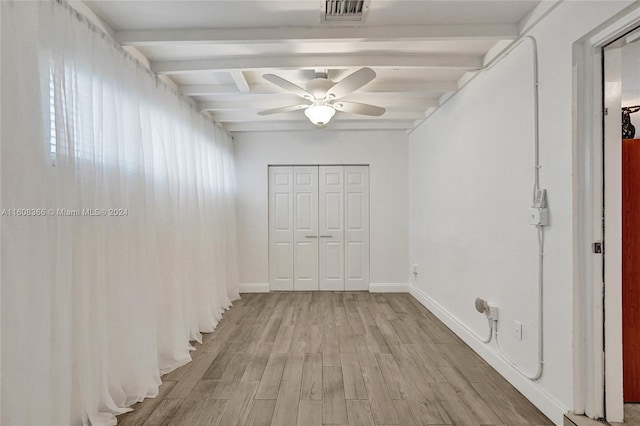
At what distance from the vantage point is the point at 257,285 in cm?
537

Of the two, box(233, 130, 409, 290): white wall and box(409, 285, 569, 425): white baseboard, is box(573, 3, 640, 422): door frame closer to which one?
box(409, 285, 569, 425): white baseboard

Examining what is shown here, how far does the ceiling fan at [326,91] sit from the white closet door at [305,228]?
208 centimetres

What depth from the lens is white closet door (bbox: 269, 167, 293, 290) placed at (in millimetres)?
5441

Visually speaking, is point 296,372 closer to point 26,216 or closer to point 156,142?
point 26,216

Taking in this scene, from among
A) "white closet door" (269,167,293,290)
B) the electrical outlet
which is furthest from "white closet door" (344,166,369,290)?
the electrical outlet

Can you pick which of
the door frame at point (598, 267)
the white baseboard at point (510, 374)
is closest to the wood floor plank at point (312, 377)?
the white baseboard at point (510, 374)

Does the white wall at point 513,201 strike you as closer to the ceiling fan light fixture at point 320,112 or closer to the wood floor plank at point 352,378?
the wood floor plank at point 352,378

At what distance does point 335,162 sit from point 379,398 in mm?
3761

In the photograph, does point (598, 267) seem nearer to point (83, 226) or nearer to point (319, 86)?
point (319, 86)

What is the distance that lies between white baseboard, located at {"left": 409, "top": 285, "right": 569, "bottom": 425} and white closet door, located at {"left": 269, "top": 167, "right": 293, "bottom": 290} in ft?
8.15

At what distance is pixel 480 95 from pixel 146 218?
3112mm

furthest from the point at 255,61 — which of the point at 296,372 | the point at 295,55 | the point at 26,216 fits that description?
the point at 296,372

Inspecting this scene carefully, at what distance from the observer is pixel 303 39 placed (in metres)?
2.40

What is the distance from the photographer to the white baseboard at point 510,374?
2.01 m
